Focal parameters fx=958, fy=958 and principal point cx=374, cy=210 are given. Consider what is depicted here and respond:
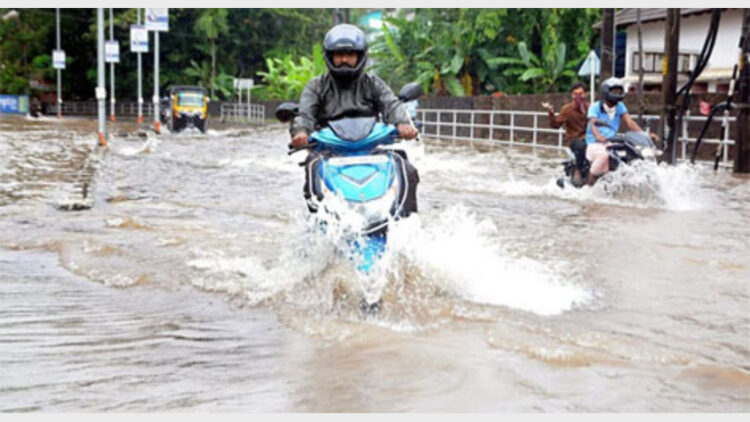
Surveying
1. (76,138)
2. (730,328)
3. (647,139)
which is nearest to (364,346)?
(730,328)

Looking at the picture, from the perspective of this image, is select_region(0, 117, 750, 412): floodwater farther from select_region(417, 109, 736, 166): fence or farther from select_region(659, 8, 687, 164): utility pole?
select_region(417, 109, 736, 166): fence

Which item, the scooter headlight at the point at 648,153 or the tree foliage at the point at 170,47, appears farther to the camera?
the tree foliage at the point at 170,47

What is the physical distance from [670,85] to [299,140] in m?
11.8

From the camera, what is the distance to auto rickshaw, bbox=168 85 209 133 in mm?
38312

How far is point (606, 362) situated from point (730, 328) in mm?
1250

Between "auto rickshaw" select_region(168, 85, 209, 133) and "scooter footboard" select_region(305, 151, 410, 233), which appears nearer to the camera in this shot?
"scooter footboard" select_region(305, 151, 410, 233)

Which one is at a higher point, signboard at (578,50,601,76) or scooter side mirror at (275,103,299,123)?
signboard at (578,50,601,76)

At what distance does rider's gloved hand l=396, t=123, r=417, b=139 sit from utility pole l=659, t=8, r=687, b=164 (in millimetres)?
10855

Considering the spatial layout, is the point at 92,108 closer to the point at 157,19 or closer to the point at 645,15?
the point at 157,19

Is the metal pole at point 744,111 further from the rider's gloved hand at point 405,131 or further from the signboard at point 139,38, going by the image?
the signboard at point 139,38

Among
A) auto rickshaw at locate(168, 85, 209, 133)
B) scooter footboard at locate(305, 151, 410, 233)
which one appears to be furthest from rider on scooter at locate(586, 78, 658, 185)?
auto rickshaw at locate(168, 85, 209, 133)

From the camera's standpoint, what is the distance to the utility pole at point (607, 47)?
1945cm

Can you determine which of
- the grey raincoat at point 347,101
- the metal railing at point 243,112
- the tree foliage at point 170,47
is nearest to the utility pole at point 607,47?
the grey raincoat at point 347,101

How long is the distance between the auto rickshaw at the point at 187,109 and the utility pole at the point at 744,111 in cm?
2556
